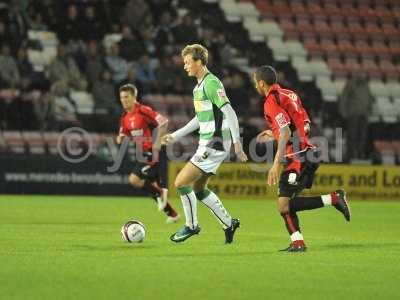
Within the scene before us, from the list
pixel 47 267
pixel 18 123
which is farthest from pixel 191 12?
pixel 47 267

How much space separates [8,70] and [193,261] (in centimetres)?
1313

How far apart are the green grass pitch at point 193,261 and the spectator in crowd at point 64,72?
6.12 metres

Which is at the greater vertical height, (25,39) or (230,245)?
(25,39)

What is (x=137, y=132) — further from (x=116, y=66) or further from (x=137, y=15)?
(x=137, y=15)

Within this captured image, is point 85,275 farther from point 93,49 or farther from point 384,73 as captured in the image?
point 384,73

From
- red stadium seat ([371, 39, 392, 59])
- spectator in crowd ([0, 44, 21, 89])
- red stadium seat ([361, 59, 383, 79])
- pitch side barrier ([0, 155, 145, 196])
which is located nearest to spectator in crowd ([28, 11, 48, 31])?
spectator in crowd ([0, 44, 21, 89])

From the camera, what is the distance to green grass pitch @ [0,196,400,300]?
7586mm

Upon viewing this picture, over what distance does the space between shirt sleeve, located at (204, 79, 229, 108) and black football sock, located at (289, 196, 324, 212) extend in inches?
53.0

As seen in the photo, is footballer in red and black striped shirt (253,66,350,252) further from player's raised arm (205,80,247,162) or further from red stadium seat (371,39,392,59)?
red stadium seat (371,39,392,59)

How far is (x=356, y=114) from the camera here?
24.0 metres

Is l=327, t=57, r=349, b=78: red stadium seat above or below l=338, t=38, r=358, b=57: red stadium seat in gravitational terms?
below

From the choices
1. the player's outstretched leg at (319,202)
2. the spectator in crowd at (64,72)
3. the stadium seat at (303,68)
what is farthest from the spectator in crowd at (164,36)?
the player's outstretched leg at (319,202)

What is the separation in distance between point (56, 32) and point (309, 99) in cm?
655

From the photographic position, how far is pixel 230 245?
11.4 m
